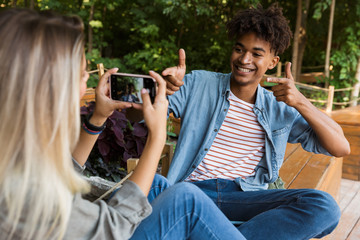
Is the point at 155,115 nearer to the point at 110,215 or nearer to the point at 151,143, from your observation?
the point at 151,143

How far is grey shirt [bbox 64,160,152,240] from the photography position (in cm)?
86

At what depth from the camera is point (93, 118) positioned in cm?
129

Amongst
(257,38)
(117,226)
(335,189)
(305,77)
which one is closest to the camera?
(117,226)

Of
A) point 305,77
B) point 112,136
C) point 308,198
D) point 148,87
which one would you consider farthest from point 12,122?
point 305,77

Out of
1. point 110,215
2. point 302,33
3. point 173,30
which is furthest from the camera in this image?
point 173,30

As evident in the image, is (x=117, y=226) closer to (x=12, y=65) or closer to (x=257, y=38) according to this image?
(x=12, y=65)

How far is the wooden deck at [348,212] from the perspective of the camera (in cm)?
246

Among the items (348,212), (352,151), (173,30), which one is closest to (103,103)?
(348,212)

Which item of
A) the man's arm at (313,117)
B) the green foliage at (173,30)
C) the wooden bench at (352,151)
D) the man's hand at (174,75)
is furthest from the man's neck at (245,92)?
the green foliage at (173,30)

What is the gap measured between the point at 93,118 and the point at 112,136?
984mm

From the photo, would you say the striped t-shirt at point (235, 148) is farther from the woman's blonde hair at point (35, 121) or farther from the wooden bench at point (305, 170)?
the woman's blonde hair at point (35, 121)

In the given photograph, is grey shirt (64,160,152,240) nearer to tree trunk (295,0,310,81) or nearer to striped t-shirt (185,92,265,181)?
striped t-shirt (185,92,265,181)

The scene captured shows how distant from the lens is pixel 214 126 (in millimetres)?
1780

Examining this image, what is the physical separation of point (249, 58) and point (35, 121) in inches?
48.5
